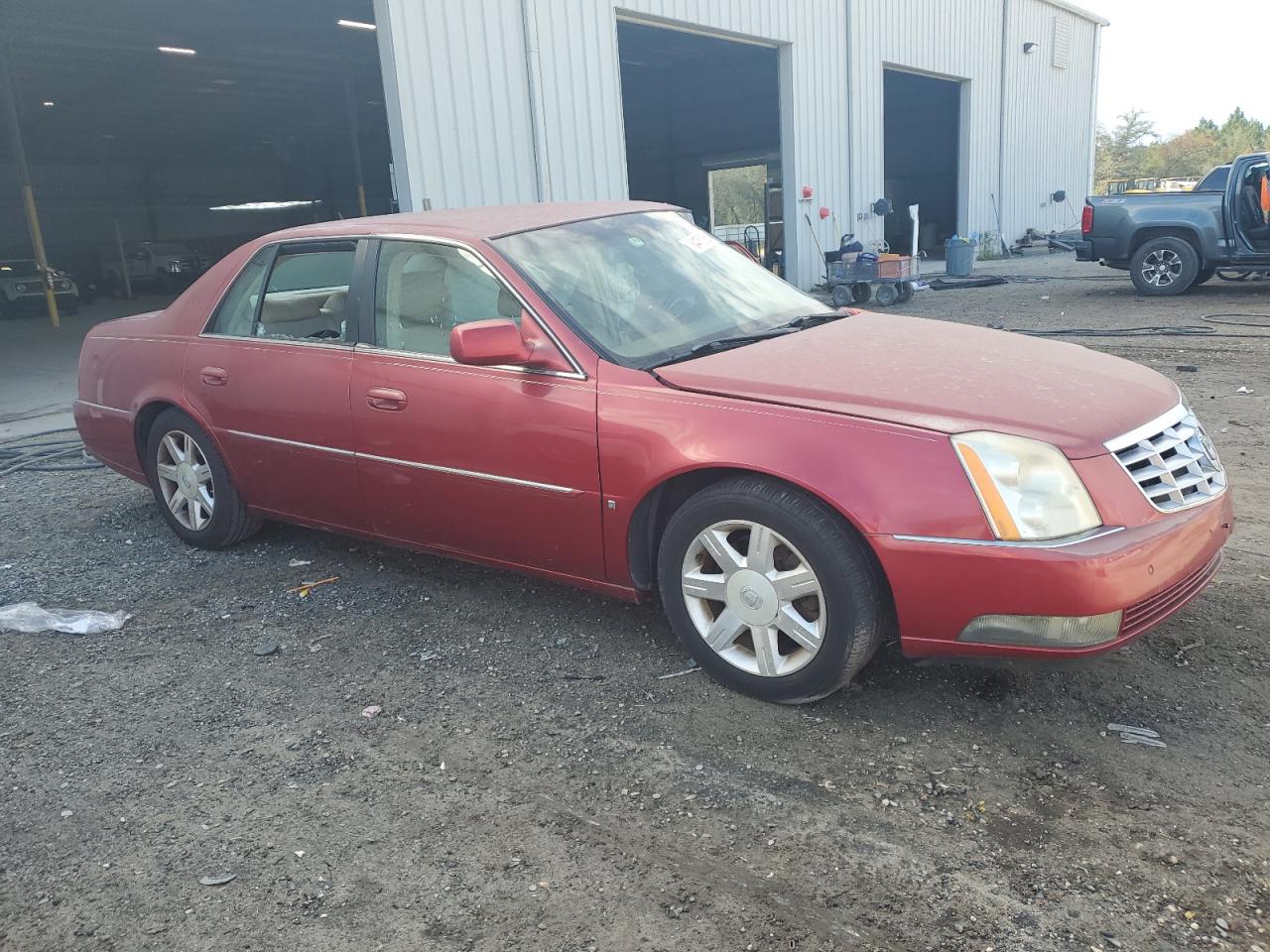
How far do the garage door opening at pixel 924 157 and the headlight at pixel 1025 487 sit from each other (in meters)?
26.2

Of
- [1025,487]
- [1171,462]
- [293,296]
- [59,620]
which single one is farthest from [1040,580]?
[59,620]

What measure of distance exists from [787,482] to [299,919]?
173 centimetres

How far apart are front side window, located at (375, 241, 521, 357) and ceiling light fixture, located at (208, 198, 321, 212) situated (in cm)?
3338

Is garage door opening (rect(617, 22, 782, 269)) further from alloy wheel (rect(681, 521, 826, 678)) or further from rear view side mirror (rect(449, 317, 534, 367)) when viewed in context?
alloy wheel (rect(681, 521, 826, 678))

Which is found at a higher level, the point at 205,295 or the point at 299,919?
the point at 205,295

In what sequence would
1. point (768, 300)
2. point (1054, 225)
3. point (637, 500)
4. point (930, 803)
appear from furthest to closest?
point (1054, 225) → point (768, 300) → point (637, 500) → point (930, 803)

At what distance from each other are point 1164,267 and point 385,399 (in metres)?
12.7

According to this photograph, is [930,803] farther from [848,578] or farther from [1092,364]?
[1092,364]

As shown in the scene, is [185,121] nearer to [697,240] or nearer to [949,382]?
[697,240]

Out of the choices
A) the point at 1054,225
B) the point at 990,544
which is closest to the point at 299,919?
the point at 990,544

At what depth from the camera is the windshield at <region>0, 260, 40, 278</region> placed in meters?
21.9

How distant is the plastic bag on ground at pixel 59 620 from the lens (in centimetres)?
408

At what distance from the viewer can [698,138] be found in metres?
30.8

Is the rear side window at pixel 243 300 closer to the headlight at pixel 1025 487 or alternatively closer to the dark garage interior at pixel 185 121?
the headlight at pixel 1025 487
